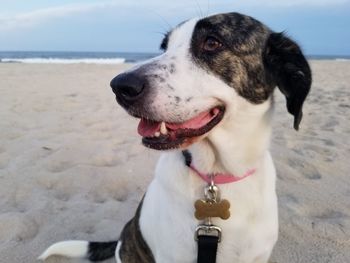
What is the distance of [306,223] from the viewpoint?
3.35 m

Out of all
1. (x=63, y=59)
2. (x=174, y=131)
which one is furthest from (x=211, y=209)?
(x=63, y=59)

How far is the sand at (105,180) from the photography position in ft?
10.5

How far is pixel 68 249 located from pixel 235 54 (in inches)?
68.4

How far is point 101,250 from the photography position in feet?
9.92

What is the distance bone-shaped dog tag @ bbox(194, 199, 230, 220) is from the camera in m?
2.18

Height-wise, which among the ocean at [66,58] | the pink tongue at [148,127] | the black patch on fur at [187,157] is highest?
the pink tongue at [148,127]

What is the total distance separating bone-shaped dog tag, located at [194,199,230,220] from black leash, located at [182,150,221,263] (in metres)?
0.06

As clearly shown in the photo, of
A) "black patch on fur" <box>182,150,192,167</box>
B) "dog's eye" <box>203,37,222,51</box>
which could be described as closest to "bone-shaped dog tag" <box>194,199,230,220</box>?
"black patch on fur" <box>182,150,192,167</box>

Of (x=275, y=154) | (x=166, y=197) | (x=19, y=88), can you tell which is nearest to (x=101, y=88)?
(x=19, y=88)

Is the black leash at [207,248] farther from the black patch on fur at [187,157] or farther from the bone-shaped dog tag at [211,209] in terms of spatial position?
the black patch on fur at [187,157]

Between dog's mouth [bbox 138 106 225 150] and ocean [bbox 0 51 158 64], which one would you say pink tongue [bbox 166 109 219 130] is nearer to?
dog's mouth [bbox 138 106 225 150]

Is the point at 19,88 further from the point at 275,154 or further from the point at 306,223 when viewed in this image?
the point at 306,223

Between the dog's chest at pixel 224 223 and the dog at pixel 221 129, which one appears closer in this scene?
the dog at pixel 221 129

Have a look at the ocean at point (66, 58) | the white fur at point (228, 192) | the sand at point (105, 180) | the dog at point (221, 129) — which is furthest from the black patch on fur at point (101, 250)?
the ocean at point (66, 58)
